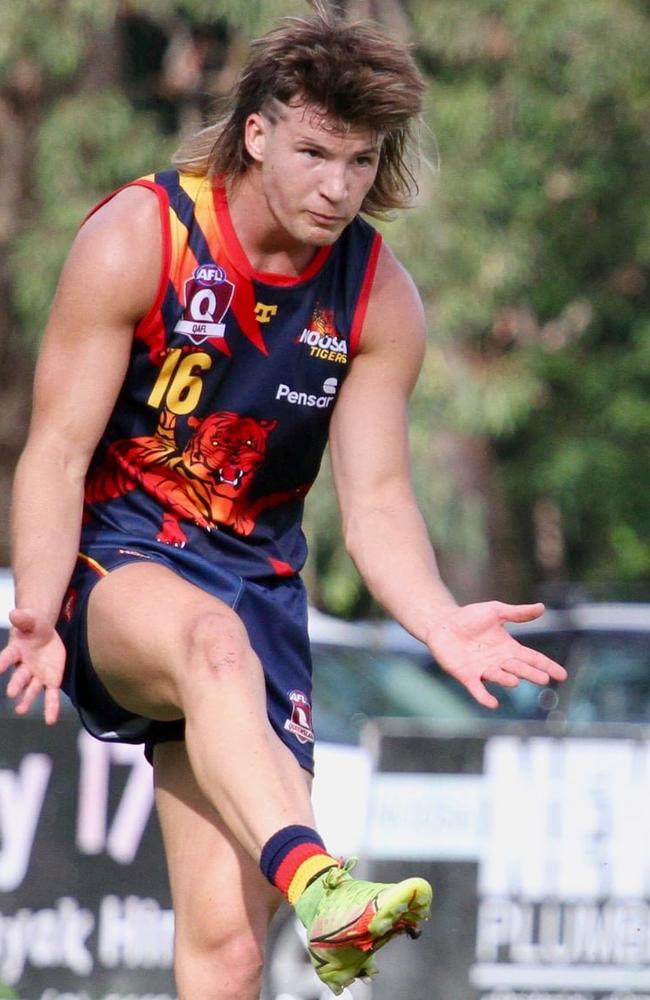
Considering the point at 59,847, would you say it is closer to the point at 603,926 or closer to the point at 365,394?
the point at 603,926

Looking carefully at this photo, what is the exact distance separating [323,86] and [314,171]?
6.9 inches

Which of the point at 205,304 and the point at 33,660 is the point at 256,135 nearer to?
the point at 205,304

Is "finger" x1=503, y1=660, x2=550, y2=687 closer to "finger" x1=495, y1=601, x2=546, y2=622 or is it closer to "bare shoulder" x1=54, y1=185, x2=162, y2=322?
"finger" x1=495, y1=601, x2=546, y2=622

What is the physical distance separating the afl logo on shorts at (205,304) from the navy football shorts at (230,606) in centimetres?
47

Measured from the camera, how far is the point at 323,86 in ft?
12.3

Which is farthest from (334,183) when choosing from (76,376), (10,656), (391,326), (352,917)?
(352,917)

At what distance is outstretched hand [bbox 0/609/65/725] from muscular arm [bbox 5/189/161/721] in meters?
0.07

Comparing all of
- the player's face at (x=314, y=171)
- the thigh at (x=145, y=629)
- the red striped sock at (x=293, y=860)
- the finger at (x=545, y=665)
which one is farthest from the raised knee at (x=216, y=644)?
the player's face at (x=314, y=171)

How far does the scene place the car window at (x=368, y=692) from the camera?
310 inches

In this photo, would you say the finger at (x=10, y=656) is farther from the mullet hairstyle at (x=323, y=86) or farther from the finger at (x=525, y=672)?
the mullet hairstyle at (x=323, y=86)

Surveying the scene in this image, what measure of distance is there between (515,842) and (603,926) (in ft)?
1.40

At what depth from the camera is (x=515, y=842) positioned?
6.47m

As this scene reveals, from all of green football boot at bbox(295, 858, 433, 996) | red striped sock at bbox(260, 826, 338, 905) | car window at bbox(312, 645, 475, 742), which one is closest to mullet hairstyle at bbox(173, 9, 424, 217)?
red striped sock at bbox(260, 826, 338, 905)

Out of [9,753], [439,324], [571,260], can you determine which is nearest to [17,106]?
[439,324]
